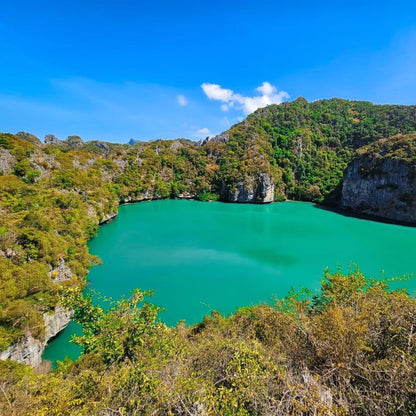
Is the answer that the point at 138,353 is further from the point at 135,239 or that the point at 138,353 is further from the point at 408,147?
the point at 408,147

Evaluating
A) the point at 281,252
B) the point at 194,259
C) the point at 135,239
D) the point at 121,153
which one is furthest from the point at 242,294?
the point at 121,153

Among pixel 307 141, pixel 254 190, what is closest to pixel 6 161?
pixel 254 190

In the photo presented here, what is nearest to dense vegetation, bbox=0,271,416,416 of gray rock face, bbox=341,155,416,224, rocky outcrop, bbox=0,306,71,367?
rocky outcrop, bbox=0,306,71,367

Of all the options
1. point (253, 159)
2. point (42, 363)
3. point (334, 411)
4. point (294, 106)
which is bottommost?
point (42, 363)

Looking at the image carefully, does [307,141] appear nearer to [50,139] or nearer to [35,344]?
[35,344]

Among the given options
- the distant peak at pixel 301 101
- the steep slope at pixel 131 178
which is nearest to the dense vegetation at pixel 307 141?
the steep slope at pixel 131 178
